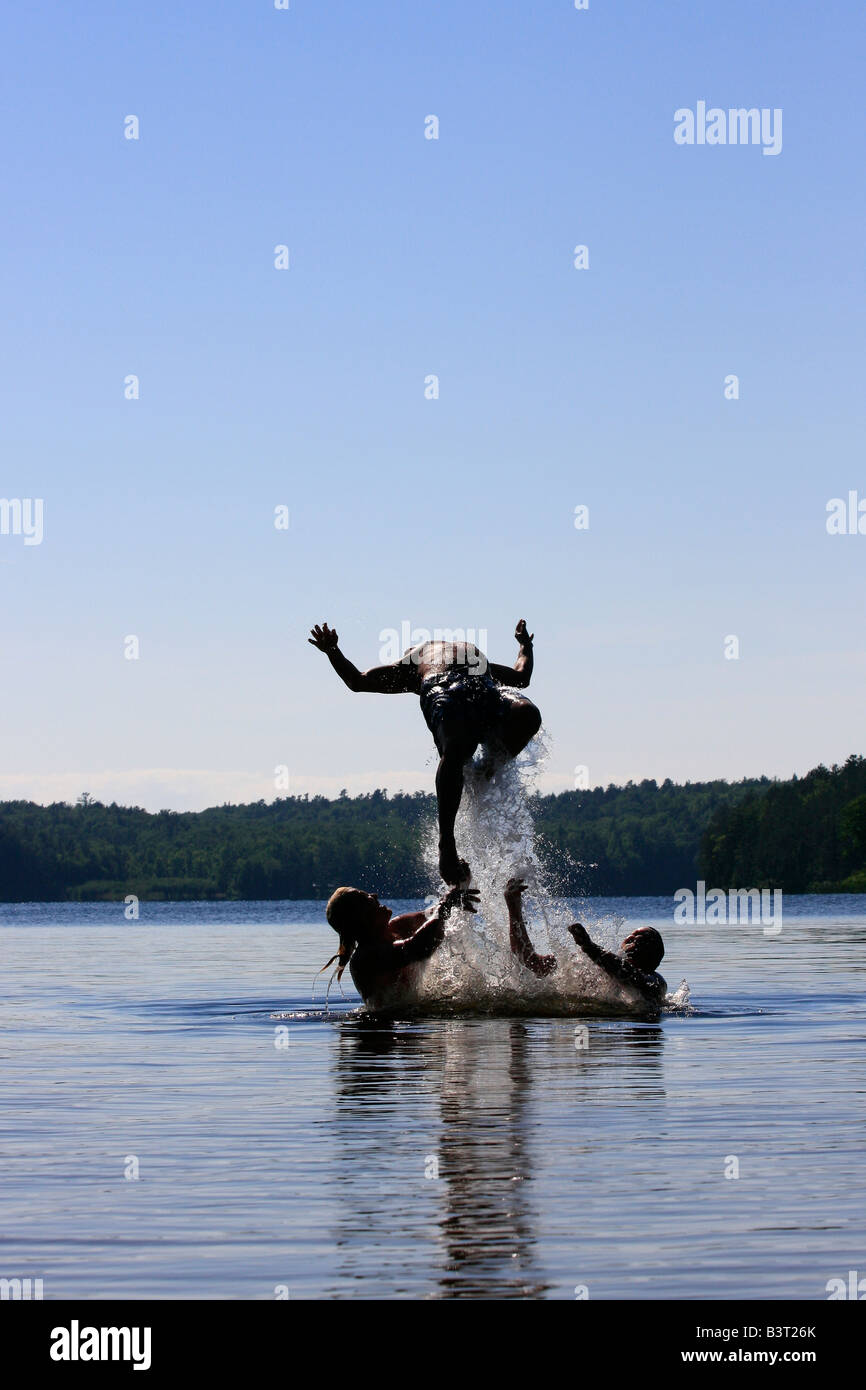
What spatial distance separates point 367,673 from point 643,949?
4.67 m

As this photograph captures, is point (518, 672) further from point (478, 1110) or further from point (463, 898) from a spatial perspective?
point (478, 1110)

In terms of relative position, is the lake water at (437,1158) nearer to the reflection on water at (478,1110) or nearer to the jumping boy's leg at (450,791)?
the reflection on water at (478,1110)

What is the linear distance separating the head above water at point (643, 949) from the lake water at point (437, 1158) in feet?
2.19

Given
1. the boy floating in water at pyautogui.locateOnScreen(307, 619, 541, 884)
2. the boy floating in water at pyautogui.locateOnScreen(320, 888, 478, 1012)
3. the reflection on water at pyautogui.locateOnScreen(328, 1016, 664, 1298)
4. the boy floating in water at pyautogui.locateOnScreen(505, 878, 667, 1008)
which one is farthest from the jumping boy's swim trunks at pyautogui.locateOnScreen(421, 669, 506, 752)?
the reflection on water at pyautogui.locateOnScreen(328, 1016, 664, 1298)

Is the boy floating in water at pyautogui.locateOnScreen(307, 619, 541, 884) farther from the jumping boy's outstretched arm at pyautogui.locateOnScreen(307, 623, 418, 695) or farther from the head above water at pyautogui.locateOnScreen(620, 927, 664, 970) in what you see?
the head above water at pyautogui.locateOnScreen(620, 927, 664, 970)

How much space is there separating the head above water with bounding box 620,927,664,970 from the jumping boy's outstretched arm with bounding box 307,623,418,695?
13.3 feet

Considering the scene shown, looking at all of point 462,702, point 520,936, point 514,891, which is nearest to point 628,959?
point 520,936

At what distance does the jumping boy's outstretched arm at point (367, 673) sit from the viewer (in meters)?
17.8

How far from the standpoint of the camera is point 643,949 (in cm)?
2031

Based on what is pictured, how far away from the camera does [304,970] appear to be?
35.3 m
